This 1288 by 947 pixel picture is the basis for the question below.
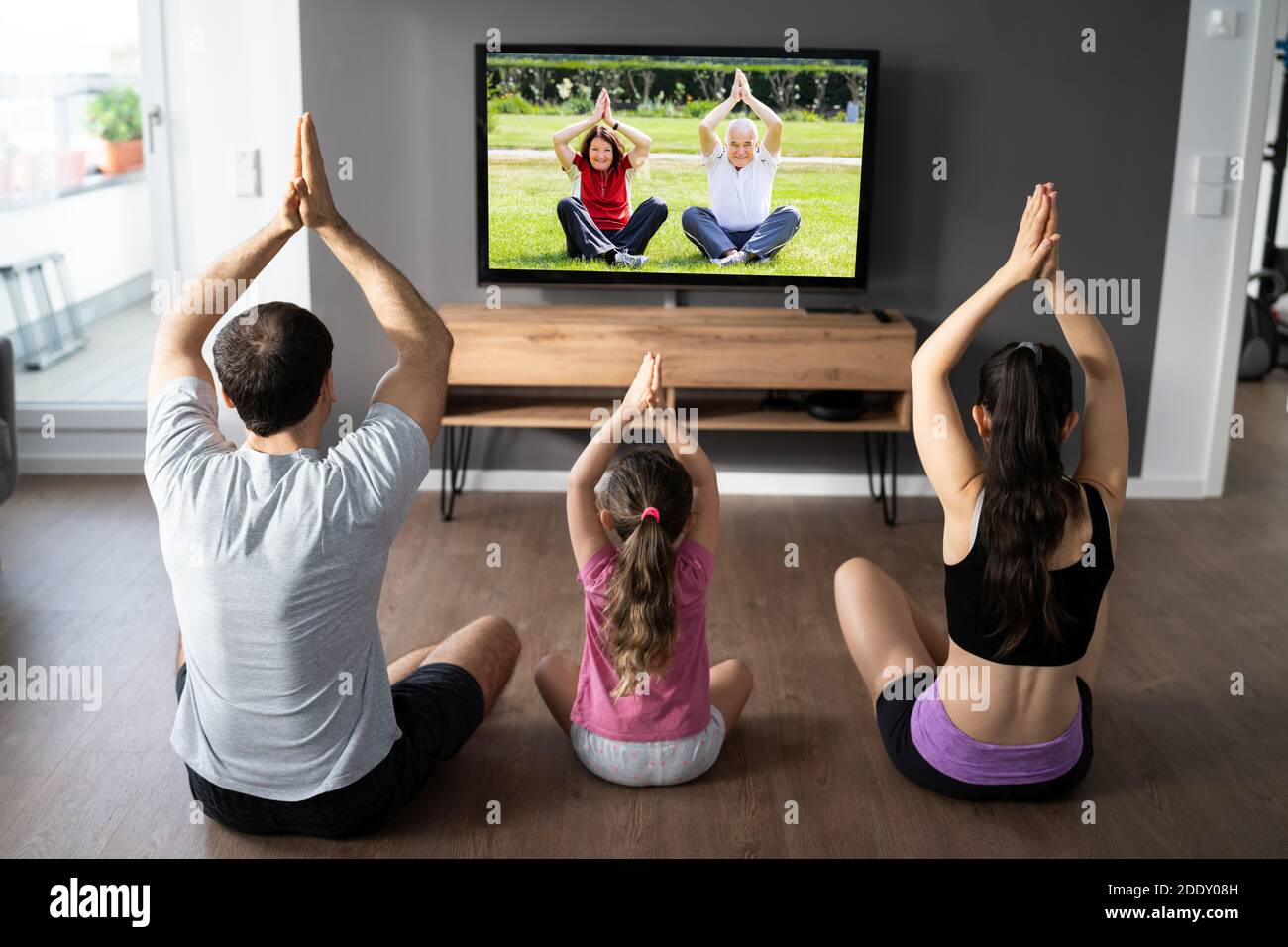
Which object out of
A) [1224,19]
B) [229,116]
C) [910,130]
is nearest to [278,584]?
[229,116]

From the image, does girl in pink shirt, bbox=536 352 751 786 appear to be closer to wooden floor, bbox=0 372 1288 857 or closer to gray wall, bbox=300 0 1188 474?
wooden floor, bbox=0 372 1288 857

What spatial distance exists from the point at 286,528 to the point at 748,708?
1.37m

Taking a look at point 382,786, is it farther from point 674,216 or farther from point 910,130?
point 910,130

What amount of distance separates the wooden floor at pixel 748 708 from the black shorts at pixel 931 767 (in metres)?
0.04

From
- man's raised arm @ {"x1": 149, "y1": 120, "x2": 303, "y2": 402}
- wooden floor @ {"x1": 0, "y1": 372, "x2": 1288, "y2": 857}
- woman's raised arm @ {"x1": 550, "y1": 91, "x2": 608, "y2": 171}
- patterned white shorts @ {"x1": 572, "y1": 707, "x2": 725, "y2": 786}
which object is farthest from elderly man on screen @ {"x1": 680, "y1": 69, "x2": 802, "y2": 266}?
man's raised arm @ {"x1": 149, "y1": 120, "x2": 303, "y2": 402}

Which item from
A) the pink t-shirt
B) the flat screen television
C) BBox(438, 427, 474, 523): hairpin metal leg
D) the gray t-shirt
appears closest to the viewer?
the gray t-shirt

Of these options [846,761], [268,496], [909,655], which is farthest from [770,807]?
[268,496]

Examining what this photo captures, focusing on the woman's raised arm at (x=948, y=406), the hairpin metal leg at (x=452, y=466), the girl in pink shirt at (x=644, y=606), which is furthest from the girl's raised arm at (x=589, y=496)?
the hairpin metal leg at (x=452, y=466)

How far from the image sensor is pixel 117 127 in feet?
15.8

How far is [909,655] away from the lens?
2.88m

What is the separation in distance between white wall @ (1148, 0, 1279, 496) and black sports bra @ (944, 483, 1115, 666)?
2550 mm

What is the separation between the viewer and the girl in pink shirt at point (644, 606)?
2502 millimetres

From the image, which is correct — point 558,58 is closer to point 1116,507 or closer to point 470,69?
point 470,69

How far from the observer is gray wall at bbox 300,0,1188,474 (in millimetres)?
4406
